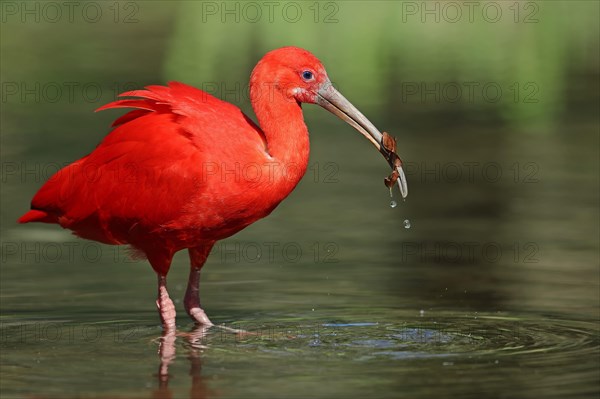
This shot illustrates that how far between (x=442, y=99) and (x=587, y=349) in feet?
39.5

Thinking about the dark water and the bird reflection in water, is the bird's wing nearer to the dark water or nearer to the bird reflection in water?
the dark water

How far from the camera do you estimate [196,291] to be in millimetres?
9680

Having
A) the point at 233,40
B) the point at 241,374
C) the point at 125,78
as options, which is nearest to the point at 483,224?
the point at 241,374

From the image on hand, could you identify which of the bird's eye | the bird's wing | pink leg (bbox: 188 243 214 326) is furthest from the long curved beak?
pink leg (bbox: 188 243 214 326)

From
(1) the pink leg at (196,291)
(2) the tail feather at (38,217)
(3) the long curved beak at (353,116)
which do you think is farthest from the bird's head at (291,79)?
(2) the tail feather at (38,217)

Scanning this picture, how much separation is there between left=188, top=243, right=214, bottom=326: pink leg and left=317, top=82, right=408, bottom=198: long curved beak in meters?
1.21

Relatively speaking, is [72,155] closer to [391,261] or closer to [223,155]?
[391,261]

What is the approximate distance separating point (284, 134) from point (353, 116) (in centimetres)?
60

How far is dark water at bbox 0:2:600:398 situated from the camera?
7.76 metres

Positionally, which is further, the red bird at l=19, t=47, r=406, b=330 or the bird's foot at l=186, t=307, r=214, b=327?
the bird's foot at l=186, t=307, r=214, b=327

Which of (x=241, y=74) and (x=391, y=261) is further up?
(x=241, y=74)

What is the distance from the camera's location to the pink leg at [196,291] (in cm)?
952

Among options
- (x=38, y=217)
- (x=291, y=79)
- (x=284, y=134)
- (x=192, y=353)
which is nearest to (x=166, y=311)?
(x=192, y=353)

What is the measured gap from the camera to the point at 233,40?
77.4 ft
